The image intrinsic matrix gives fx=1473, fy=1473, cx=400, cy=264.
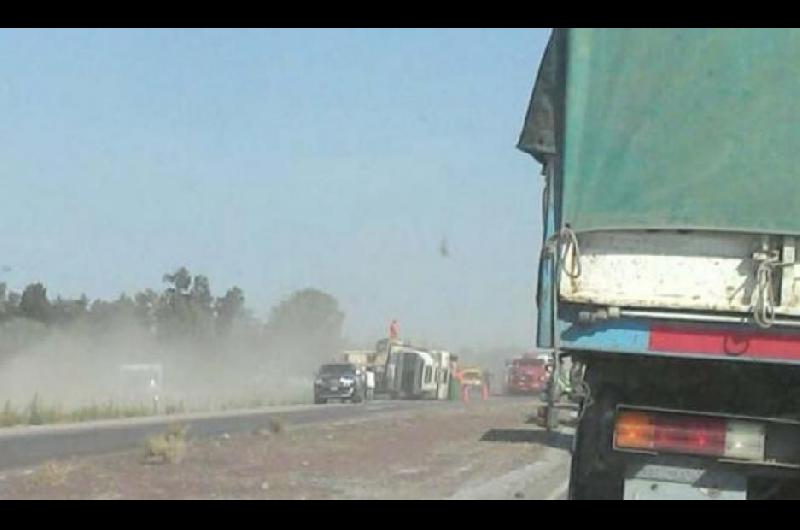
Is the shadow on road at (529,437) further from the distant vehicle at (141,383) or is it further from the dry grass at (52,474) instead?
the distant vehicle at (141,383)

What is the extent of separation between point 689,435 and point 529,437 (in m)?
18.3

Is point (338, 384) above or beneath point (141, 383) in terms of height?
above

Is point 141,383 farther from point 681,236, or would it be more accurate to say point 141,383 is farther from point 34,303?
point 681,236

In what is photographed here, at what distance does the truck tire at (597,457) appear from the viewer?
32.6 ft

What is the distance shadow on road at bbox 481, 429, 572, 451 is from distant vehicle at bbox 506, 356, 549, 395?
1774 inches

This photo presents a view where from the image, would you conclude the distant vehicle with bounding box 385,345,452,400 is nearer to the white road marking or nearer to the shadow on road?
the shadow on road

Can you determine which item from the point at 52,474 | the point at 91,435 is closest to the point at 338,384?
the point at 91,435

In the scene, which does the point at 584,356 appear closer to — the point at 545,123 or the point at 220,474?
the point at 545,123

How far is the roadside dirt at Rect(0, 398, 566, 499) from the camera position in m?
15.6

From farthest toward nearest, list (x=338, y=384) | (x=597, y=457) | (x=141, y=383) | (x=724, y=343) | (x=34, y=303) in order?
(x=34, y=303)
(x=141, y=383)
(x=338, y=384)
(x=597, y=457)
(x=724, y=343)

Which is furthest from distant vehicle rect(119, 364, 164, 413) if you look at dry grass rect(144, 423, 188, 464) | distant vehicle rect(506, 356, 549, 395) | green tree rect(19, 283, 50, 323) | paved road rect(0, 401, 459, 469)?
dry grass rect(144, 423, 188, 464)

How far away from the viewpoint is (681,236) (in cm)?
873

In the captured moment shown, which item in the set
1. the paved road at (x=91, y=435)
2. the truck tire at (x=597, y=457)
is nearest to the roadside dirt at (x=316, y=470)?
the paved road at (x=91, y=435)
